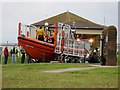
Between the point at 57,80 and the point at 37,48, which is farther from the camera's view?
the point at 37,48

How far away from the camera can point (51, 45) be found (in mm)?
29328

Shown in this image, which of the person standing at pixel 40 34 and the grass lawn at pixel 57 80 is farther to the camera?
the person standing at pixel 40 34

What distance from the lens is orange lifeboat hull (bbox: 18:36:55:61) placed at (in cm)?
2861

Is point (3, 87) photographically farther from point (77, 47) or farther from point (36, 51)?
point (77, 47)

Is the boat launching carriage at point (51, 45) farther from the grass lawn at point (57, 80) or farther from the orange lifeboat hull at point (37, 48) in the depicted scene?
the grass lawn at point (57, 80)

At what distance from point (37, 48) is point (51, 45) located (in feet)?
3.56

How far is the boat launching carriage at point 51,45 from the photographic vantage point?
28.7 metres

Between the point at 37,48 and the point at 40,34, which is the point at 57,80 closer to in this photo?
the point at 37,48

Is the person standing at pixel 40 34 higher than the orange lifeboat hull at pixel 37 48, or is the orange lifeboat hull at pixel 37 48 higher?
the person standing at pixel 40 34

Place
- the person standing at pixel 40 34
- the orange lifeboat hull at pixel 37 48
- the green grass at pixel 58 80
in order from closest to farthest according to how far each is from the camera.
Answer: the green grass at pixel 58 80 → the orange lifeboat hull at pixel 37 48 → the person standing at pixel 40 34

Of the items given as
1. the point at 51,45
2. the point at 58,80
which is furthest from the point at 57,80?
the point at 51,45

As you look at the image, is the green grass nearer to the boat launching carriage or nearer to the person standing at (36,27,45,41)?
the boat launching carriage

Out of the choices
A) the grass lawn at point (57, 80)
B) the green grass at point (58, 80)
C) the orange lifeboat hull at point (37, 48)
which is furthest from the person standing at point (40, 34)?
the green grass at point (58, 80)

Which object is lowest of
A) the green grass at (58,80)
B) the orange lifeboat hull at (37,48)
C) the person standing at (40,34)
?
the green grass at (58,80)
